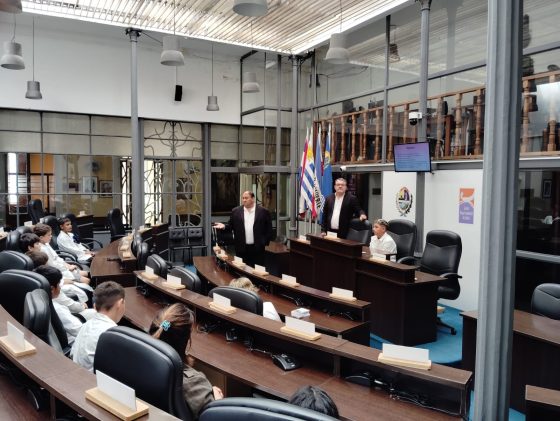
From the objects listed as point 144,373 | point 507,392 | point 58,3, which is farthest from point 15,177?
point 507,392

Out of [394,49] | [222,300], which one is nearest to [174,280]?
[222,300]

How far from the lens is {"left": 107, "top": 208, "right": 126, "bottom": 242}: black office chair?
8.72 m

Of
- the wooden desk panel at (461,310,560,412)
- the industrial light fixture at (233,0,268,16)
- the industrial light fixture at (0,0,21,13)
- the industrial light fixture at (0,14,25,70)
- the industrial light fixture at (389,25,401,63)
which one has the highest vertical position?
the industrial light fixture at (389,25,401,63)

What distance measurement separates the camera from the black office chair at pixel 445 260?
203 inches

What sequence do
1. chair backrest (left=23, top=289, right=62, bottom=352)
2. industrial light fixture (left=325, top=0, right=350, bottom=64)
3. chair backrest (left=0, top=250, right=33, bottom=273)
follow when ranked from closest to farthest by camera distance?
1. chair backrest (left=23, top=289, right=62, bottom=352)
2. chair backrest (left=0, top=250, right=33, bottom=273)
3. industrial light fixture (left=325, top=0, right=350, bottom=64)

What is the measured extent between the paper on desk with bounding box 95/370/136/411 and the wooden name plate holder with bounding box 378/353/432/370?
4.10 ft

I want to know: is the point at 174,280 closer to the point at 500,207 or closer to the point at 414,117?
the point at 500,207

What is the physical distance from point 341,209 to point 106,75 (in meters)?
6.50

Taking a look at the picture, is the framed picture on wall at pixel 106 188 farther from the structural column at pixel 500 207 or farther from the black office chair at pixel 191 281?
the structural column at pixel 500 207

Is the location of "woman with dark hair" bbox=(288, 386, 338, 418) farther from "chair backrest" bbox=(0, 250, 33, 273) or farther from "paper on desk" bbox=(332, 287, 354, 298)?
"chair backrest" bbox=(0, 250, 33, 273)

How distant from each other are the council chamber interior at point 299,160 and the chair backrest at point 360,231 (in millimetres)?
93

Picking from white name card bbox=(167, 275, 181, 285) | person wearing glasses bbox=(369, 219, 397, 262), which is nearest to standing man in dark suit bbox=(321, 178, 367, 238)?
person wearing glasses bbox=(369, 219, 397, 262)

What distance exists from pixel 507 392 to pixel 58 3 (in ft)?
23.7

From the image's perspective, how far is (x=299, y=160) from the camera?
10.2 m
